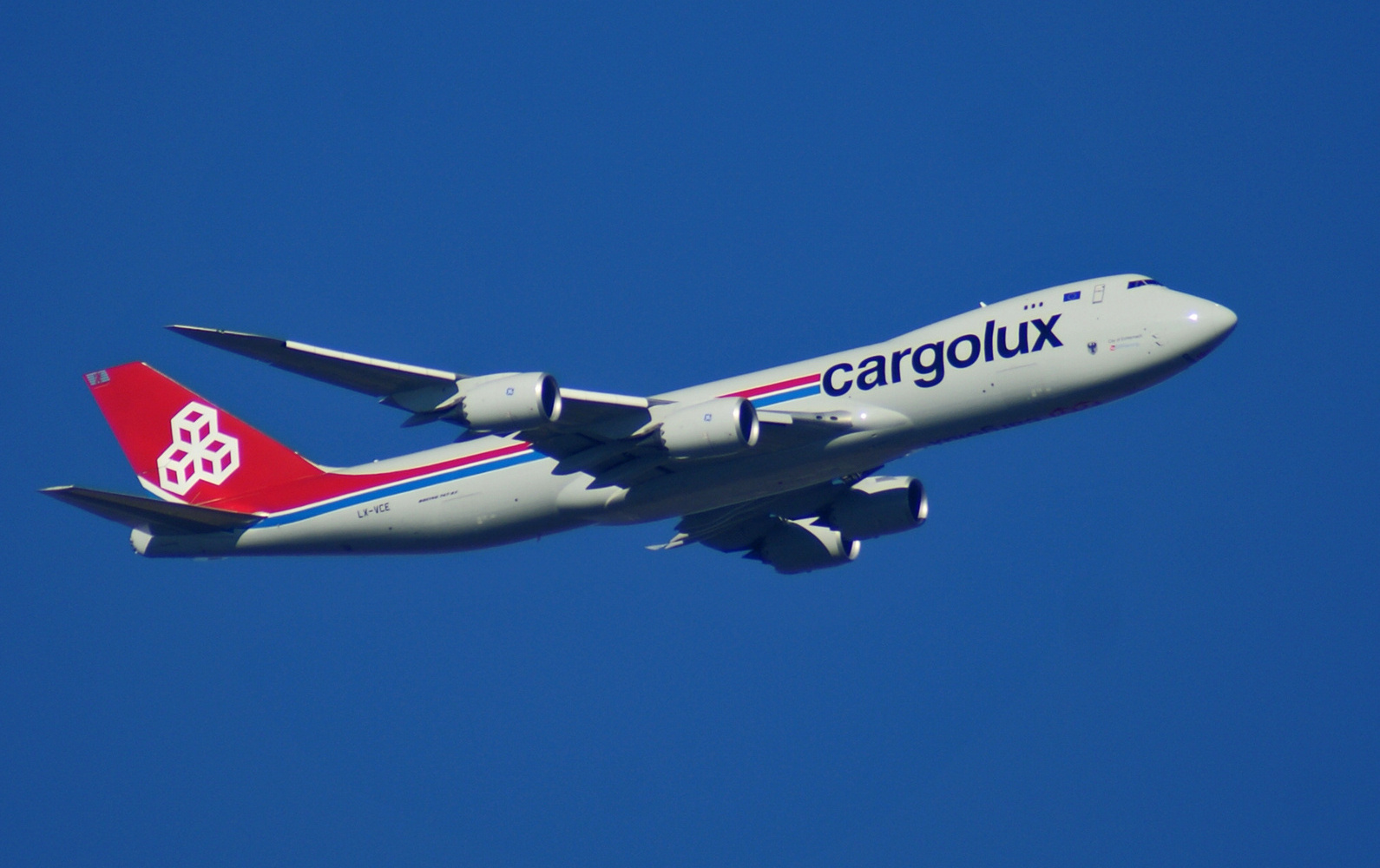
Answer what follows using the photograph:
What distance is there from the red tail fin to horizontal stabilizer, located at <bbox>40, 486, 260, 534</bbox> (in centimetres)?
130

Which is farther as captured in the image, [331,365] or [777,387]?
[777,387]

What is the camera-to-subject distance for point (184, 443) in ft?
150

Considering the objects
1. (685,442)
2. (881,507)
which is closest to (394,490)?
(685,442)

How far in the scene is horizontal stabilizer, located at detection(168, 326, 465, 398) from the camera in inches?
1293

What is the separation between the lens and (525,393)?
34938 millimetres

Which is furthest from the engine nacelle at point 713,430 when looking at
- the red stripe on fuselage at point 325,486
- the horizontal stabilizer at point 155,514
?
the horizontal stabilizer at point 155,514

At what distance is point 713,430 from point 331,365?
9041 mm

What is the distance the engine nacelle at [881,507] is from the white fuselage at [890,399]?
4.66 meters

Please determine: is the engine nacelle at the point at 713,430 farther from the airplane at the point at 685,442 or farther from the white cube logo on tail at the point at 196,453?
the white cube logo on tail at the point at 196,453

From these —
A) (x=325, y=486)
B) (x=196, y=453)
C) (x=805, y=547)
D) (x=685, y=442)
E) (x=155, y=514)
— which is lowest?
(x=805, y=547)

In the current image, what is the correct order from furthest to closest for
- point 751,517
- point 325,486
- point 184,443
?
point 184,443 < point 751,517 < point 325,486

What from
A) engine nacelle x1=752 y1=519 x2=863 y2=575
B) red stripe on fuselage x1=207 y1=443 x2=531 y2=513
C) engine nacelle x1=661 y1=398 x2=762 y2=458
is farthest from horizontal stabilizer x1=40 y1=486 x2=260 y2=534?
engine nacelle x1=752 y1=519 x2=863 y2=575

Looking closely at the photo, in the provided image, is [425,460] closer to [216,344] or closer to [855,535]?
[216,344]

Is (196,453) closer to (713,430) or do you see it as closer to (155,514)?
(155,514)
